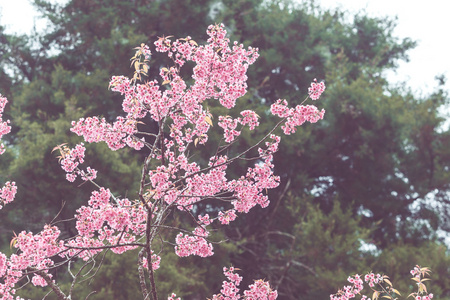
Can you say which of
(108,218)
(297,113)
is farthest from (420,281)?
(108,218)

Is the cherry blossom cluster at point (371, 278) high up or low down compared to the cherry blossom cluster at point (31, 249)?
up

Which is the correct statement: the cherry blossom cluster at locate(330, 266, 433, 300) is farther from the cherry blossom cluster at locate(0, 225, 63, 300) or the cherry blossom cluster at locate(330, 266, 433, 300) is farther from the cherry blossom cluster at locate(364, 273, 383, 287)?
→ the cherry blossom cluster at locate(0, 225, 63, 300)

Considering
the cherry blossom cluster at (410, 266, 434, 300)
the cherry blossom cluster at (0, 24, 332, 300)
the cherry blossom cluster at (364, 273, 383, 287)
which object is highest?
the cherry blossom cluster at (0, 24, 332, 300)

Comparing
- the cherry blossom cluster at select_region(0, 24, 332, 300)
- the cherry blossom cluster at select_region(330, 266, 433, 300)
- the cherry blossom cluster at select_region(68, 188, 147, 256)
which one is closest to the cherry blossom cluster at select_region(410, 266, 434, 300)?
the cherry blossom cluster at select_region(330, 266, 433, 300)

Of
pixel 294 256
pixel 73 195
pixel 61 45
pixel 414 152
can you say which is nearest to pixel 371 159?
pixel 414 152

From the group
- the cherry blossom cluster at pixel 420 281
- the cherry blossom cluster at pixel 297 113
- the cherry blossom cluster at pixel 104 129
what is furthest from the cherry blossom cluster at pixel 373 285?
the cherry blossom cluster at pixel 104 129

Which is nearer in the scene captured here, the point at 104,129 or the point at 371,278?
the point at 104,129

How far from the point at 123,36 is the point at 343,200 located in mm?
5898

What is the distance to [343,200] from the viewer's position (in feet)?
34.2

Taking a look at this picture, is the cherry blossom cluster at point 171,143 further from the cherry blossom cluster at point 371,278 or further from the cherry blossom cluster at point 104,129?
the cherry blossom cluster at point 371,278

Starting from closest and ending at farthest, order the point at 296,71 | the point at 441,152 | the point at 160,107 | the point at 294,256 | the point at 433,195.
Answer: the point at 160,107, the point at 294,256, the point at 441,152, the point at 433,195, the point at 296,71

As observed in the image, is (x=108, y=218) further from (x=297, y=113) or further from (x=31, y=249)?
(x=297, y=113)

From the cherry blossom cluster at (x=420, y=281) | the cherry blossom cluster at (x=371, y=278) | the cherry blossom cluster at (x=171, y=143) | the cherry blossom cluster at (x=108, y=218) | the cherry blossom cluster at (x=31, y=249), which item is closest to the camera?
the cherry blossom cluster at (x=108, y=218)

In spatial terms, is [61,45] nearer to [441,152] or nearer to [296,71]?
[296,71]
